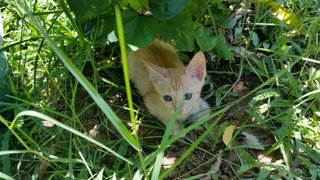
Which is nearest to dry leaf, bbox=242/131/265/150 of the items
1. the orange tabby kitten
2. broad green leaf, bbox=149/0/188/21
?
the orange tabby kitten

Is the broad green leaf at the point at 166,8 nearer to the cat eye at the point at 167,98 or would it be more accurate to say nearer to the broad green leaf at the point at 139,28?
the broad green leaf at the point at 139,28

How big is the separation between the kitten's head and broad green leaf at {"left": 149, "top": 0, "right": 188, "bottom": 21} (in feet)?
1.38

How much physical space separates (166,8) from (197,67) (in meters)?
0.50

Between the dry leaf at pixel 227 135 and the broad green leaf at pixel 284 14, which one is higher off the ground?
the broad green leaf at pixel 284 14

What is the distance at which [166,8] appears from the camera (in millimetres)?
1824

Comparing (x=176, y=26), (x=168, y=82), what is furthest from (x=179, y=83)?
(x=176, y=26)

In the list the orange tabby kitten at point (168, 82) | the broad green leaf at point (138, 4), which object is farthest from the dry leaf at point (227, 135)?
the broad green leaf at point (138, 4)

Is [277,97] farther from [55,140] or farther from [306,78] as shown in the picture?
[55,140]

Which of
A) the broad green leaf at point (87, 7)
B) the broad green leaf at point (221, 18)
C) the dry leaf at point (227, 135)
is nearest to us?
the broad green leaf at point (87, 7)

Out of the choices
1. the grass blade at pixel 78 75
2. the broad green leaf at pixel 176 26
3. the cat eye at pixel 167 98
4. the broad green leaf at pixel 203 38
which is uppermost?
the grass blade at pixel 78 75

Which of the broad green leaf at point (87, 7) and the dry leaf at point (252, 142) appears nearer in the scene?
the broad green leaf at point (87, 7)

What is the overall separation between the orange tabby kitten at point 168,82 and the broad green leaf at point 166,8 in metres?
0.37

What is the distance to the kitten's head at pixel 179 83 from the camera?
89.4 inches

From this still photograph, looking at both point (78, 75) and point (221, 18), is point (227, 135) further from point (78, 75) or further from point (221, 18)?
point (78, 75)
